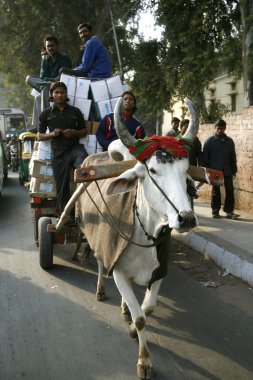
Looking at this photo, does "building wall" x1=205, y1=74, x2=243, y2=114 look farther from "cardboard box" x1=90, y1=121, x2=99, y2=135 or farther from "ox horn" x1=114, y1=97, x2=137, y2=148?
"ox horn" x1=114, y1=97, x2=137, y2=148

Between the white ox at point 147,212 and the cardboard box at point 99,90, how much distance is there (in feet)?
8.02

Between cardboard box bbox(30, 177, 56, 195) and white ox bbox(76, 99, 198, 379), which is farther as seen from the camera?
cardboard box bbox(30, 177, 56, 195)

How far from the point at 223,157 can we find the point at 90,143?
3722 mm

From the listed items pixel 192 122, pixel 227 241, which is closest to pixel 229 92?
pixel 227 241

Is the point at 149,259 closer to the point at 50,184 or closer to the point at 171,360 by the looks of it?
the point at 171,360

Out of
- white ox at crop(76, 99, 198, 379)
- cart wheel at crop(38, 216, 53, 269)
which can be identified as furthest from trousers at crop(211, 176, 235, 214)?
white ox at crop(76, 99, 198, 379)

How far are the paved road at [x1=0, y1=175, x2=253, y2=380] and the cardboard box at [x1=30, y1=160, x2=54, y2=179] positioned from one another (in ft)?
4.17

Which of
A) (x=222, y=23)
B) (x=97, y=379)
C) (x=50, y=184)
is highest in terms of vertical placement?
(x=222, y=23)

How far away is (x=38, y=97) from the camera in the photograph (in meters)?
7.41

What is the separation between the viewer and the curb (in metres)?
5.34

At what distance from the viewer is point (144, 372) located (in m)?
3.13

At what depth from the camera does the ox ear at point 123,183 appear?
2.99 meters

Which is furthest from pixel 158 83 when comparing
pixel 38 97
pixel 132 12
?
pixel 38 97

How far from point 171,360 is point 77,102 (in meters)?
3.67
